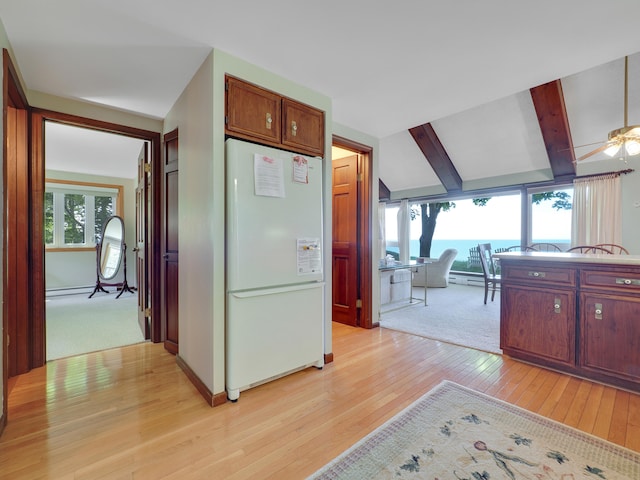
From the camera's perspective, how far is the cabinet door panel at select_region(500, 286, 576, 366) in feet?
7.38

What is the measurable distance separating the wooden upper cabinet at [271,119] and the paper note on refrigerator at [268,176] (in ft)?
0.59

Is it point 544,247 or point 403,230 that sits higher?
point 403,230

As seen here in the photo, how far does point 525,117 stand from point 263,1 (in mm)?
4423

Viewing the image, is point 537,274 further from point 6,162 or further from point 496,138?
point 6,162

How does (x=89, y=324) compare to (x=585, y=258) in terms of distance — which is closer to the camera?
(x=585, y=258)

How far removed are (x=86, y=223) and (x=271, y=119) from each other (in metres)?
5.71

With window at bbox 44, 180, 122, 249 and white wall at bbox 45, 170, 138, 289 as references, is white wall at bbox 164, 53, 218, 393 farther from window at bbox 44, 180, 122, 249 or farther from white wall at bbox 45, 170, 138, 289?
window at bbox 44, 180, 122, 249

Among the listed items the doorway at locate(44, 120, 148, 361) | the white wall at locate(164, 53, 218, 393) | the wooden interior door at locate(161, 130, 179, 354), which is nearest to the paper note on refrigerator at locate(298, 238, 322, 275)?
the white wall at locate(164, 53, 218, 393)

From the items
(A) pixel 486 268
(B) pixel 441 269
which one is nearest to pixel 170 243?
(A) pixel 486 268

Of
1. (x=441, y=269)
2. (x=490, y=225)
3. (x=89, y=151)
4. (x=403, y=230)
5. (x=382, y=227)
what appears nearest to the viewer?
(x=89, y=151)

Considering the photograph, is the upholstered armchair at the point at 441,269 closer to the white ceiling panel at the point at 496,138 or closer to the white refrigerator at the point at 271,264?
the white ceiling panel at the point at 496,138

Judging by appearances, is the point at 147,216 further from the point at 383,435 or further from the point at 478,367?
the point at 478,367

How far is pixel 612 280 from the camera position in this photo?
6.79ft

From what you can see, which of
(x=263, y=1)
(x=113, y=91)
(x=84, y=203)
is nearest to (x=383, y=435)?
(x=263, y=1)
